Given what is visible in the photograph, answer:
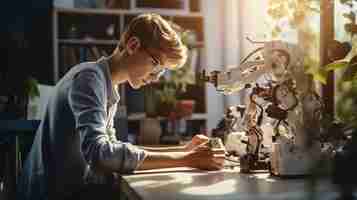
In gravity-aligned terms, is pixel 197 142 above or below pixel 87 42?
below

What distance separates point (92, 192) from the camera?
1.32 meters

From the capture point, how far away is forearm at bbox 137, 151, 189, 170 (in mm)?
1308

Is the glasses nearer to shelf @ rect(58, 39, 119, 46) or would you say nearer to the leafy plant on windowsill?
the leafy plant on windowsill

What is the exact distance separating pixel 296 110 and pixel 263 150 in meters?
0.22

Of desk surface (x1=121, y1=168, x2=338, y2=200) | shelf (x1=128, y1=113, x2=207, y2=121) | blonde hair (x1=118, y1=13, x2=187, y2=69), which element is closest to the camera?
desk surface (x1=121, y1=168, x2=338, y2=200)

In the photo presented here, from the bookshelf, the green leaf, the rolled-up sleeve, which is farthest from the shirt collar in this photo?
the bookshelf

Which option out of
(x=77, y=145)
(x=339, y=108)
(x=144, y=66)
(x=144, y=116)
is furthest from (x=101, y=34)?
(x=339, y=108)

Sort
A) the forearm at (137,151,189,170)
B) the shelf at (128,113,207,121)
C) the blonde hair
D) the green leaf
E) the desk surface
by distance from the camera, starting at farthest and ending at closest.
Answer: the shelf at (128,113,207,121)
the blonde hair
the forearm at (137,151,189,170)
the desk surface
the green leaf

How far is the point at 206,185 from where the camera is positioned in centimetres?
105

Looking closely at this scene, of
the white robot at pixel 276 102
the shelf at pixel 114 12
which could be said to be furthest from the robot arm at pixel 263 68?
the shelf at pixel 114 12

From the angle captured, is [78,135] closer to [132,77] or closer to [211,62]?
[132,77]

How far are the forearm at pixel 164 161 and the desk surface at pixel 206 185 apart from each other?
0.02 m

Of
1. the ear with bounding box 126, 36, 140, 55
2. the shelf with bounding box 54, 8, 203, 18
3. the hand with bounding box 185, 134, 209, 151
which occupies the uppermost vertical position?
the shelf with bounding box 54, 8, 203, 18

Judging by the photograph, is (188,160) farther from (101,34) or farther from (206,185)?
(101,34)
